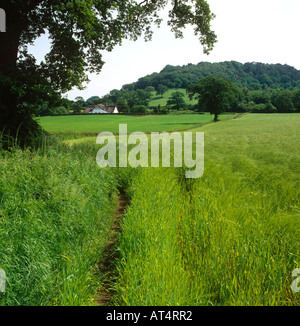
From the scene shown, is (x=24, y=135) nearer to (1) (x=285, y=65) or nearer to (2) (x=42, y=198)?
(2) (x=42, y=198)

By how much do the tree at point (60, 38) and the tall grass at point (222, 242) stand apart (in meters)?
7.83

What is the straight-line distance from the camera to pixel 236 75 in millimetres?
108062

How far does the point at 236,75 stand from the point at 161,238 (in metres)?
121

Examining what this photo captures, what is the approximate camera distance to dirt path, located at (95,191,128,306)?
2922 mm

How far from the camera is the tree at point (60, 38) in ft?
30.8

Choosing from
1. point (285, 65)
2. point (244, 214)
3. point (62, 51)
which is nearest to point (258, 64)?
point (285, 65)

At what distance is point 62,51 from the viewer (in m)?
12.7

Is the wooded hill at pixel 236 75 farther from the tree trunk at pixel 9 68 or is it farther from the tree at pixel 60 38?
the tree trunk at pixel 9 68

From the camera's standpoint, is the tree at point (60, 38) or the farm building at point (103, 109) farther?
the farm building at point (103, 109)

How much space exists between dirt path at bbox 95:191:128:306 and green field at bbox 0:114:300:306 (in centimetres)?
9

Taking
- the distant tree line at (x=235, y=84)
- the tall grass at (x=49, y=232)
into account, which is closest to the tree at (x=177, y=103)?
the distant tree line at (x=235, y=84)

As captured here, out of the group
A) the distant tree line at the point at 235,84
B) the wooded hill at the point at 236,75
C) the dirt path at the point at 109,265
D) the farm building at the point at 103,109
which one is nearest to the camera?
the dirt path at the point at 109,265

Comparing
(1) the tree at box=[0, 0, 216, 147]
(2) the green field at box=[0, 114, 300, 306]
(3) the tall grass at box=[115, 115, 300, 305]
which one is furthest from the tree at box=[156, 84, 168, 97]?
(3) the tall grass at box=[115, 115, 300, 305]

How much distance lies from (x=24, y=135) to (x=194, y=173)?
8.42 m
